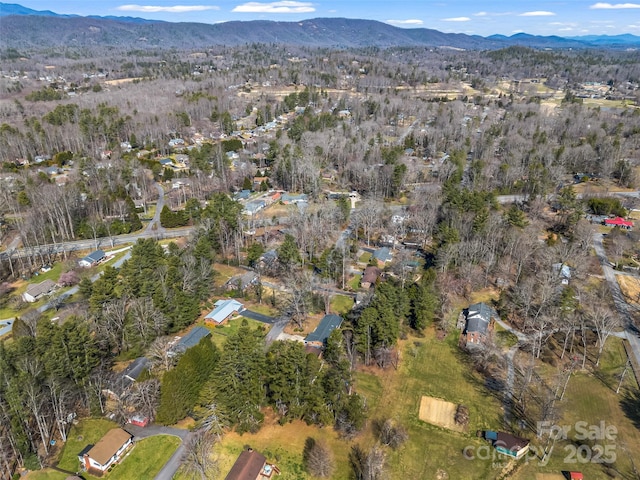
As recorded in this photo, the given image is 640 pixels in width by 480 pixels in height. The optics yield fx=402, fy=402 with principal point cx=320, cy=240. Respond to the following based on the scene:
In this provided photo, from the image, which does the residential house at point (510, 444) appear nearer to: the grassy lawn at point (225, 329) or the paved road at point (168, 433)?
the paved road at point (168, 433)

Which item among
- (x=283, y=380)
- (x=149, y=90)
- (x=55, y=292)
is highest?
(x=149, y=90)

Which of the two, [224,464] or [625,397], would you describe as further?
[625,397]

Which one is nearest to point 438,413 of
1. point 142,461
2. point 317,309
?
point 317,309

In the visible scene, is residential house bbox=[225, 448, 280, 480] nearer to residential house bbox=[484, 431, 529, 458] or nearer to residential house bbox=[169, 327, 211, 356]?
residential house bbox=[169, 327, 211, 356]

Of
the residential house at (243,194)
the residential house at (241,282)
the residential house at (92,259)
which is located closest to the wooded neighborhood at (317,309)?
the residential house at (241,282)

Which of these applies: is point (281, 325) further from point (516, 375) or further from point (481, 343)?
point (516, 375)

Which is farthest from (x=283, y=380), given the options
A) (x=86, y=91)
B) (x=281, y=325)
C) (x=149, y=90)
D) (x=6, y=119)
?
(x=86, y=91)
